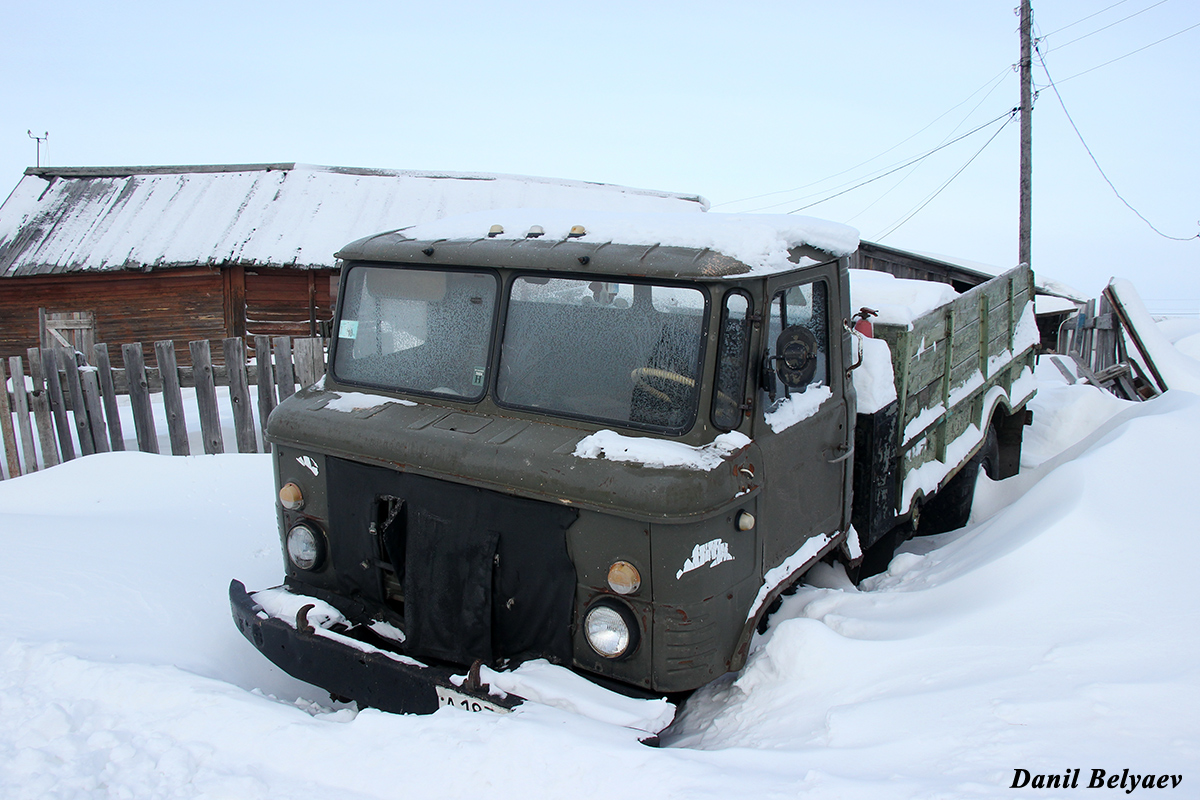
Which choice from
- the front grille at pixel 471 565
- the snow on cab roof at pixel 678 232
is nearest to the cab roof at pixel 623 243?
the snow on cab roof at pixel 678 232

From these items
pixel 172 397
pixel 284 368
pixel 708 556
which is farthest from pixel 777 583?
pixel 172 397

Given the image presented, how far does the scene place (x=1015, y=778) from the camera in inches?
98.3

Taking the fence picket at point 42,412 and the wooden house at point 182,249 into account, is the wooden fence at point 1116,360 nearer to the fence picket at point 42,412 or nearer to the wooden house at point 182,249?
the fence picket at point 42,412

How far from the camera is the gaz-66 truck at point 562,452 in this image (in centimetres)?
297

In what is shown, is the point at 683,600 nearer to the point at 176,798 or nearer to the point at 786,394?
the point at 786,394

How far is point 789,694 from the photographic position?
3.23 m

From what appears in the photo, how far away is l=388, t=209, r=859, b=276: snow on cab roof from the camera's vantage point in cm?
321

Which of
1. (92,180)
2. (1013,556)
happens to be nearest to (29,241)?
(92,180)

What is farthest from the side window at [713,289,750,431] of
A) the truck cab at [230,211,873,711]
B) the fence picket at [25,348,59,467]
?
the fence picket at [25,348,59,467]

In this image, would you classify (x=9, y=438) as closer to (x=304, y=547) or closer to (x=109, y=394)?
(x=109, y=394)

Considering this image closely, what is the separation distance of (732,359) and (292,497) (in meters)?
2.06

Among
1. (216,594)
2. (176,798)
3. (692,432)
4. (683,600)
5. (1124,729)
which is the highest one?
(692,432)

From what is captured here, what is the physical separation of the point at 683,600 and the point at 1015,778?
115 cm

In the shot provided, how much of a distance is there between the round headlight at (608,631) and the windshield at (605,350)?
28.1 inches
